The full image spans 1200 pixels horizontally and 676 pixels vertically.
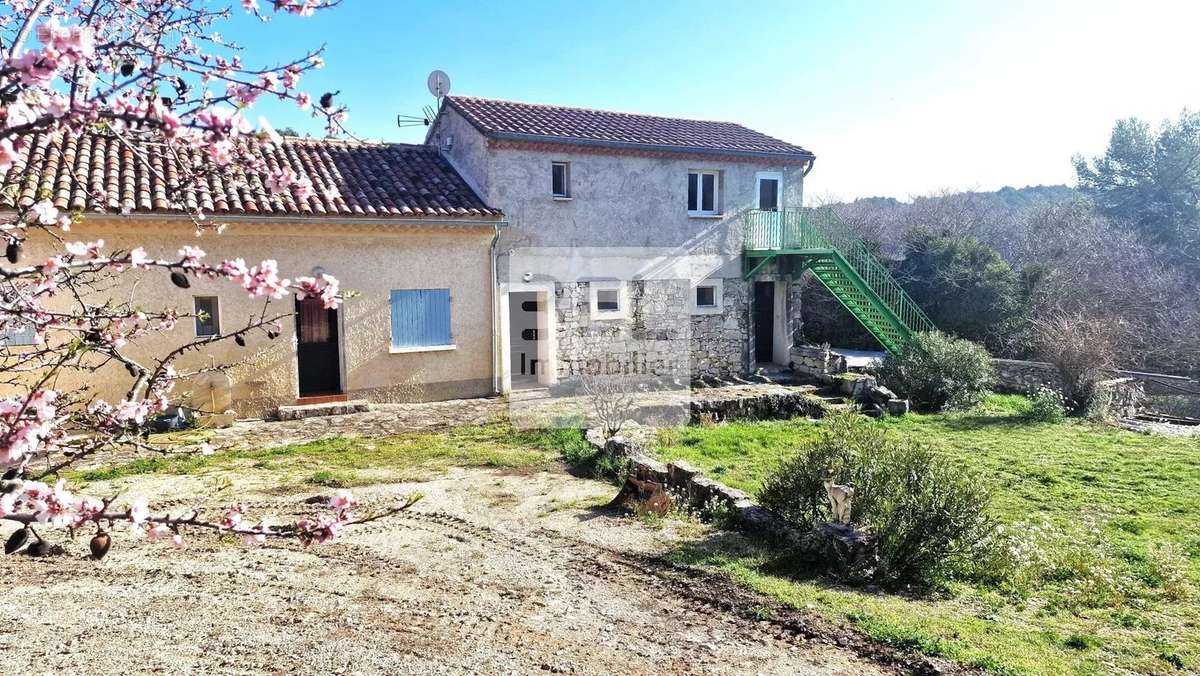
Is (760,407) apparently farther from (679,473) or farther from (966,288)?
(966,288)

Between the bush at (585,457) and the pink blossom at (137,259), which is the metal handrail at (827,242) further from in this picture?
the pink blossom at (137,259)

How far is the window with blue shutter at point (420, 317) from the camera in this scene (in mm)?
13914

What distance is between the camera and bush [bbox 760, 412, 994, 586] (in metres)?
6.12

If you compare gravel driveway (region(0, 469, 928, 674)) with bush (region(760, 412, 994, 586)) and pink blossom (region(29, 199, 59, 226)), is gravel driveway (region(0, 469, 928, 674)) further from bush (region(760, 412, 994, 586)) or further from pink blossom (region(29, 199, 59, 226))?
pink blossom (region(29, 199, 59, 226))

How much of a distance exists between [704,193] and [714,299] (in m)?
2.63

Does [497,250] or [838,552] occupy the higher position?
[497,250]

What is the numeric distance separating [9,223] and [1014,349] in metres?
21.4

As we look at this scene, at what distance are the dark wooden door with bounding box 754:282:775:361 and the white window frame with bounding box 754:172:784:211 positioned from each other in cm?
212

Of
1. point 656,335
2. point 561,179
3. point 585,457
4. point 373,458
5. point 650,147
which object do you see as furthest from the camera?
point 656,335

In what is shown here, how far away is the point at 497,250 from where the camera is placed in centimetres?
1509

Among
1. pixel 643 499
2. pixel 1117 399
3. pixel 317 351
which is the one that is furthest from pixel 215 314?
pixel 1117 399

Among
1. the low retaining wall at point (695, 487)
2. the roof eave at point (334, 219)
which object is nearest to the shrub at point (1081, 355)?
the low retaining wall at point (695, 487)

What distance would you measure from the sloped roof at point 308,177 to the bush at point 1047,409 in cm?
1109

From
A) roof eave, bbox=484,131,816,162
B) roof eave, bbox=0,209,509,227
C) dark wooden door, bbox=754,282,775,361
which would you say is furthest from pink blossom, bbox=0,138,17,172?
dark wooden door, bbox=754,282,775,361
